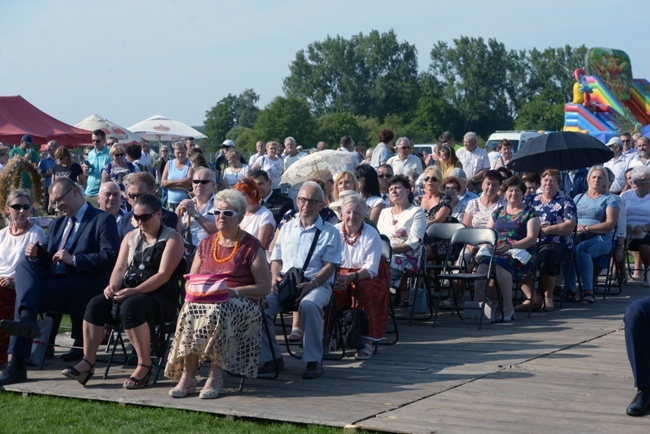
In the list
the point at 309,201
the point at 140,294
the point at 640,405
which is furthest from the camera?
the point at 309,201

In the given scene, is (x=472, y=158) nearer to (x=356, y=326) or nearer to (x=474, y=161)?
(x=474, y=161)

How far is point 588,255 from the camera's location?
10.5m

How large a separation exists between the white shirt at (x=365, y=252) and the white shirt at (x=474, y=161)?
702 centimetres

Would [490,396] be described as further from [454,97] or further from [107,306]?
[454,97]

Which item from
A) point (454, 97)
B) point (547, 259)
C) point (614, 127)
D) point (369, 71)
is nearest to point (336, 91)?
point (369, 71)

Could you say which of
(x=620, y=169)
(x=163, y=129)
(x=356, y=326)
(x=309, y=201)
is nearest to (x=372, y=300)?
(x=356, y=326)

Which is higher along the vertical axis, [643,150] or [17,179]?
[643,150]

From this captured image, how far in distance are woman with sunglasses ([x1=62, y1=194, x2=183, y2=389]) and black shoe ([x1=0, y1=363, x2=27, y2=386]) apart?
326 mm

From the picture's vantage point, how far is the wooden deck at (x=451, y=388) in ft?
18.1

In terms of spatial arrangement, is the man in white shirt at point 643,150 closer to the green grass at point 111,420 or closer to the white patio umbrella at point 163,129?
the green grass at point 111,420

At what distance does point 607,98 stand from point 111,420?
91.1ft

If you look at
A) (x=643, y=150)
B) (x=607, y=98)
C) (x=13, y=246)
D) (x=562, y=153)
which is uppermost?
(x=607, y=98)

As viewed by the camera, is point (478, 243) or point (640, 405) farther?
point (478, 243)

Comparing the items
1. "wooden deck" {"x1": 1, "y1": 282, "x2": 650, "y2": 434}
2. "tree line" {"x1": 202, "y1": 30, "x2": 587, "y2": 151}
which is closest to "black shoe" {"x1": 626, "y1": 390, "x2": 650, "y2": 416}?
"wooden deck" {"x1": 1, "y1": 282, "x2": 650, "y2": 434}
